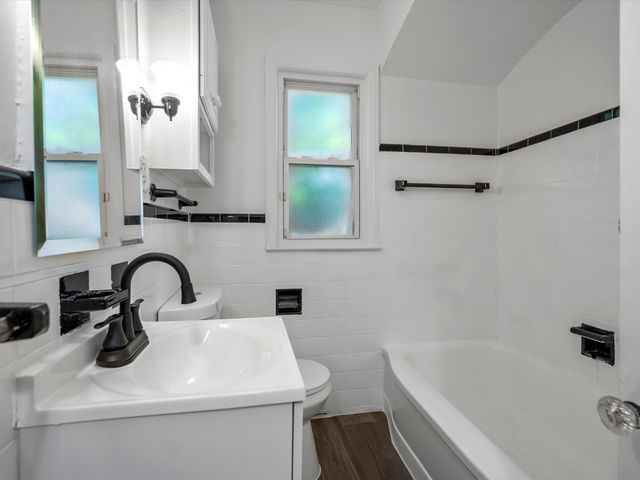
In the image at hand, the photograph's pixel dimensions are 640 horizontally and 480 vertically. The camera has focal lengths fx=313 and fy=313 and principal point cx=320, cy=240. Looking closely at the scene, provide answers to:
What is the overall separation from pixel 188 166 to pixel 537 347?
2188 millimetres

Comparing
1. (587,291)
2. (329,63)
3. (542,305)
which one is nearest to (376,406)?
(542,305)

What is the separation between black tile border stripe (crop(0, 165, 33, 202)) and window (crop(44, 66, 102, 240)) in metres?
0.04

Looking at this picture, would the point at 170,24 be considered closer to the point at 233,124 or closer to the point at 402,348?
the point at 233,124

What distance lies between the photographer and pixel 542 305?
188 centimetres

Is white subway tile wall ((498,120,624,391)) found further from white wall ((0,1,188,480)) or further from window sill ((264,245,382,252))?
white wall ((0,1,188,480))

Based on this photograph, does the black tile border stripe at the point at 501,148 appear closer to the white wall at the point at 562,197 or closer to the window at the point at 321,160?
the white wall at the point at 562,197

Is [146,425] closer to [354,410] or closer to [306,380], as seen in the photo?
[306,380]

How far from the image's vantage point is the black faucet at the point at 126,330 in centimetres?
71

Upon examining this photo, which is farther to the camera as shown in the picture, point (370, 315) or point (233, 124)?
point (370, 315)

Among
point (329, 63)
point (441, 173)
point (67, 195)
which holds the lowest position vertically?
point (67, 195)

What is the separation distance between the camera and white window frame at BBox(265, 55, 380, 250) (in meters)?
1.93

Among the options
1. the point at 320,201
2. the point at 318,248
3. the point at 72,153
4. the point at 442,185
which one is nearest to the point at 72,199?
the point at 72,153

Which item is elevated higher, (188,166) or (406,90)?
(406,90)

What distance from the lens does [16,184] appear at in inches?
21.0
